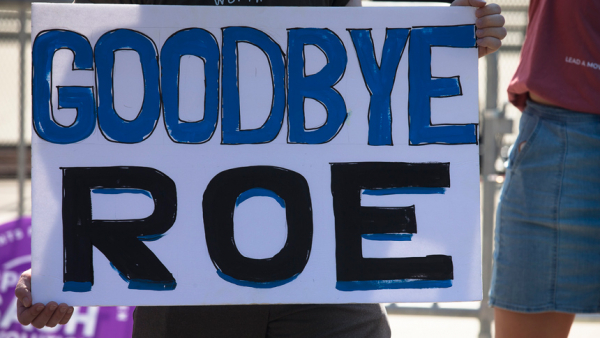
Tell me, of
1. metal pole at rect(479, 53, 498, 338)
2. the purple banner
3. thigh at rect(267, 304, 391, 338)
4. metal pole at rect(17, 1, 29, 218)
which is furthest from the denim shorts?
metal pole at rect(17, 1, 29, 218)

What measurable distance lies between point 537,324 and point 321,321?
64cm

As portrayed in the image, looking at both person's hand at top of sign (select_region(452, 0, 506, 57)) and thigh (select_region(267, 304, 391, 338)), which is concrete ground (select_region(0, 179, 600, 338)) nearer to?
thigh (select_region(267, 304, 391, 338))

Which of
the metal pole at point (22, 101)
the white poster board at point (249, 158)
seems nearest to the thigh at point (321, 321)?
the white poster board at point (249, 158)

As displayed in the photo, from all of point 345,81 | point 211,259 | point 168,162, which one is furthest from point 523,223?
point 168,162

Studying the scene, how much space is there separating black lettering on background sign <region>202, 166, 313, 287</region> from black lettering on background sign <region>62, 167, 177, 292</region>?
11 cm

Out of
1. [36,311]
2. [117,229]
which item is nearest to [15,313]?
[36,311]

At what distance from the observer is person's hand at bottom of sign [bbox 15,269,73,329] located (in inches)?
53.4

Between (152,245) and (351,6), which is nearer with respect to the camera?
(152,245)

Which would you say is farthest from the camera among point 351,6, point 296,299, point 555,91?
point 555,91

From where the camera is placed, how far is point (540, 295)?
1.60 m

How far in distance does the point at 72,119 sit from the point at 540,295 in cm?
131

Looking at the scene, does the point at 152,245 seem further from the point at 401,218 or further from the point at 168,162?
the point at 401,218

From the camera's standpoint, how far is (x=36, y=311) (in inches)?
53.4

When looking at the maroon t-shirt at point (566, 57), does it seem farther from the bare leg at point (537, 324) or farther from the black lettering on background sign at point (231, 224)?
the black lettering on background sign at point (231, 224)
